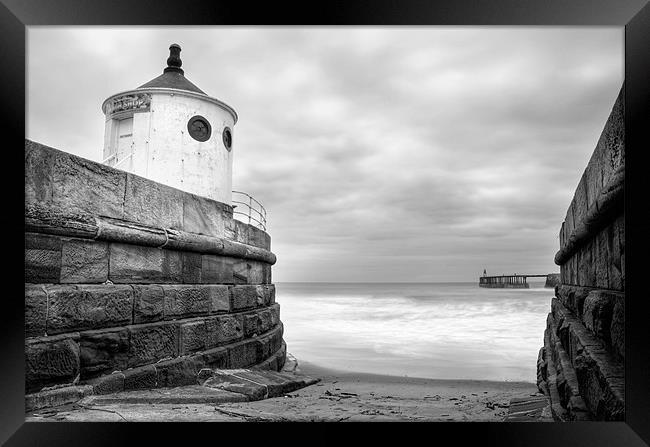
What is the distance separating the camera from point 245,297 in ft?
21.2

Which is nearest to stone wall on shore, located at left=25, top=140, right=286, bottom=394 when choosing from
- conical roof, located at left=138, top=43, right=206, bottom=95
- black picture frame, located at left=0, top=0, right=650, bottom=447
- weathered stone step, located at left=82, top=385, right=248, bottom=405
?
weathered stone step, located at left=82, top=385, right=248, bottom=405

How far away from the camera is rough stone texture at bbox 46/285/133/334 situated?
11.4 ft

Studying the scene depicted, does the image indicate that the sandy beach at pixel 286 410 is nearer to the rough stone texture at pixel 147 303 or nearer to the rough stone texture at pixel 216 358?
the rough stone texture at pixel 147 303

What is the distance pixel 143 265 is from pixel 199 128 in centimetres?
473

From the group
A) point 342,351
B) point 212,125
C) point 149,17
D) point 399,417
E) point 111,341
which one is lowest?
point 342,351

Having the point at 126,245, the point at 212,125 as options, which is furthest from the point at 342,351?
the point at 126,245

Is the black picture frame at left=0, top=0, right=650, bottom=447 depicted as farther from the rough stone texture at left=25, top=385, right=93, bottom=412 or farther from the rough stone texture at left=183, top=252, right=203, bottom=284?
the rough stone texture at left=183, top=252, right=203, bottom=284

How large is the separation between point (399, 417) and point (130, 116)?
720 cm

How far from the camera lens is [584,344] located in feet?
10.0

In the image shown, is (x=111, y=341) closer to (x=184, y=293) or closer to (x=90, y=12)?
(x=184, y=293)

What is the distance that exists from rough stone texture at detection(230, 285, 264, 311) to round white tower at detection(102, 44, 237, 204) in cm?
251

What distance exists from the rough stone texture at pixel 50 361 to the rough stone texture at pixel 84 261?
43cm

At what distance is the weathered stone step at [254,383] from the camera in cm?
438

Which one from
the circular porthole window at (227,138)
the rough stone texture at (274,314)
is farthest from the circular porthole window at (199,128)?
the rough stone texture at (274,314)
